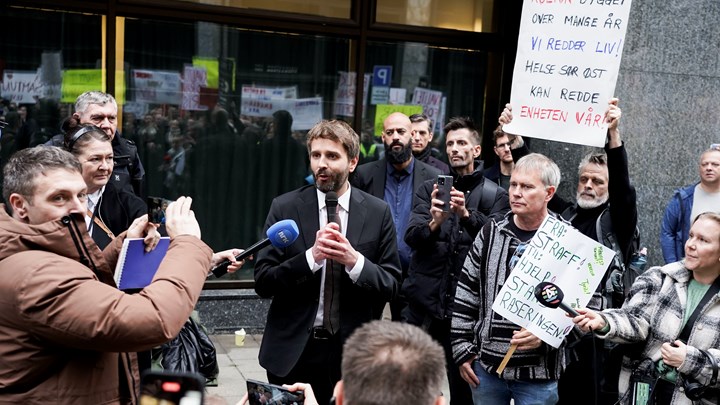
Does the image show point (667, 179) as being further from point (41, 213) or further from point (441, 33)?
point (41, 213)

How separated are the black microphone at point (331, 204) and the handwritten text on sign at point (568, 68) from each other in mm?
2156

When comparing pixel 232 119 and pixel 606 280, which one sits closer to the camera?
pixel 606 280

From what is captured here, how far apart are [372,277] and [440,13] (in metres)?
5.73

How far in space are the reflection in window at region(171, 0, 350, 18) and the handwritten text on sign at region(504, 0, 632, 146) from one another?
9.45ft

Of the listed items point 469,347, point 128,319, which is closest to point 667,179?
point 469,347

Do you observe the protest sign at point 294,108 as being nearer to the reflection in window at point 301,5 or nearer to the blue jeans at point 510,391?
the reflection in window at point 301,5

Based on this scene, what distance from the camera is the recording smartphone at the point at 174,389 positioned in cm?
210

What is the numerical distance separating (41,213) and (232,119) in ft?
19.0

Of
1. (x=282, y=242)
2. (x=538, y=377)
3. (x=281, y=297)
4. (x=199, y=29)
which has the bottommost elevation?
(x=538, y=377)

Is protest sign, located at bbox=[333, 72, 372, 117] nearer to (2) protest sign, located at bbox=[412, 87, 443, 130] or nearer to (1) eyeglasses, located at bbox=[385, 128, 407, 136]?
(2) protest sign, located at bbox=[412, 87, 443, 130]

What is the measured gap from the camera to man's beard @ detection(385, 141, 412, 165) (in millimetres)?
7230

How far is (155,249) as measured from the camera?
3.52m

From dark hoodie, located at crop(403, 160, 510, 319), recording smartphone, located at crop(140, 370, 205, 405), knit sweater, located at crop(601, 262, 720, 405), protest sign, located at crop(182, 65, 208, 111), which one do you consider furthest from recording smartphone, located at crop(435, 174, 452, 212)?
protest sign, located at crop(182, 65, 208, 111)

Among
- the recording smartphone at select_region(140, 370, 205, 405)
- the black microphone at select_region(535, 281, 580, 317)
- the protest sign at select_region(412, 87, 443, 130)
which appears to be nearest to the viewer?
the recording smartphone at select_region(140, 370, 205, 405)
